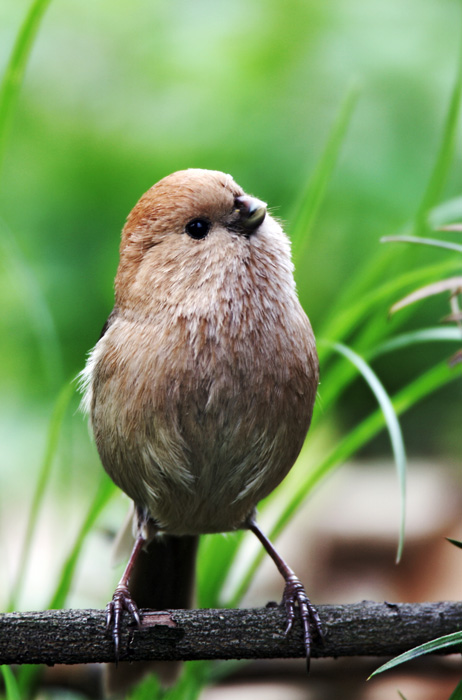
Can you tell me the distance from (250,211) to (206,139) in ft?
9.03

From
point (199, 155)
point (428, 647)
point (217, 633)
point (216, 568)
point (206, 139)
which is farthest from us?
point (206, 139)

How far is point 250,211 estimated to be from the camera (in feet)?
7.20

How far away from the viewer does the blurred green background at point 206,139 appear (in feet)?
14.6

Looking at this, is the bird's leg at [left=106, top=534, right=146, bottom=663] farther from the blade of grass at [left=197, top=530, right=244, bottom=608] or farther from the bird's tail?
the blade of grass at [left=197, top=530, right=244, bottom=608]

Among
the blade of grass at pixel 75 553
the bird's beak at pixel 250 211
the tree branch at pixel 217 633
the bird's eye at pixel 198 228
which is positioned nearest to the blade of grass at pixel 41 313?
the blade of grass at pixel 75 553

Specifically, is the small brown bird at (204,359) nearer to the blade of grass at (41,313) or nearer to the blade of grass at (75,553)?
the blade of grass at (75,553)

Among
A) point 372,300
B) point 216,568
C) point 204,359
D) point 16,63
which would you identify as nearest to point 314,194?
point 372,300

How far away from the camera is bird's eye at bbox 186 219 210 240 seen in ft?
7.28

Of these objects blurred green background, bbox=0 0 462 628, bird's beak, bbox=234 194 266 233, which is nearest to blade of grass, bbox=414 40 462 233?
bird's beak, bbox=234 194 266 233

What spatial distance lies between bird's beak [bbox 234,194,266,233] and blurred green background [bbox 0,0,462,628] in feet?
6.96

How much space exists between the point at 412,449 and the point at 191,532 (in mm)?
2277

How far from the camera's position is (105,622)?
2121 mm

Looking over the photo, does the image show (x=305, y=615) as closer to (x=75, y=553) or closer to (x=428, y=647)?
(x=428, y=647)

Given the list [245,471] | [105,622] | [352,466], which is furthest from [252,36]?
[105,622]
